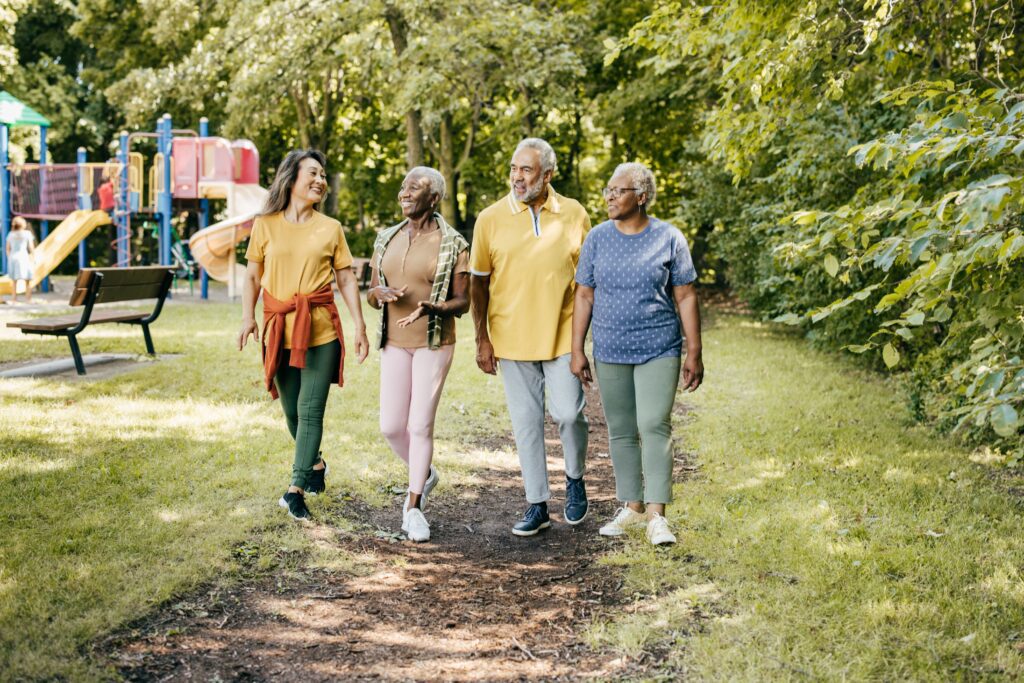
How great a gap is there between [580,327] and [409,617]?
1.71 meters

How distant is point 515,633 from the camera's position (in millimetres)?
4121

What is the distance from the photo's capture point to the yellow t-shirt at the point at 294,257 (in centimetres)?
548

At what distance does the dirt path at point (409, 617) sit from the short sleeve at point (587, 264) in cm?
136

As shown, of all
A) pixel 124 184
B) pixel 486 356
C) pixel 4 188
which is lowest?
pixel 486 356

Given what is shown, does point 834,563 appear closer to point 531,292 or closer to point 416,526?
point 531,292

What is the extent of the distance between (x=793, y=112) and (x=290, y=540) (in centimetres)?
556

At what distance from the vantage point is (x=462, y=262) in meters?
5.24

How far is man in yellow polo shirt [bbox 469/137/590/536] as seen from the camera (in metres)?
5.14

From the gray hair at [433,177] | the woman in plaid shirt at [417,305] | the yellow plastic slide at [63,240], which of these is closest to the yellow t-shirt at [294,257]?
the woman in plaid shirt at [417,305]

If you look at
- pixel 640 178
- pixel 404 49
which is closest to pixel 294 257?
pixel 640 178

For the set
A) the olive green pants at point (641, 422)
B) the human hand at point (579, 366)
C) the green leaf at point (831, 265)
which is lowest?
the olive green pants at point (641, 422)

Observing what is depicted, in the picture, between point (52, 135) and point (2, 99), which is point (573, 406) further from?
point (52, 135)

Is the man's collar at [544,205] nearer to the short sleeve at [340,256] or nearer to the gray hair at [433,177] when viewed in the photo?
the gray hair at [433,177]

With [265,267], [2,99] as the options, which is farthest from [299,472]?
[2,99]
